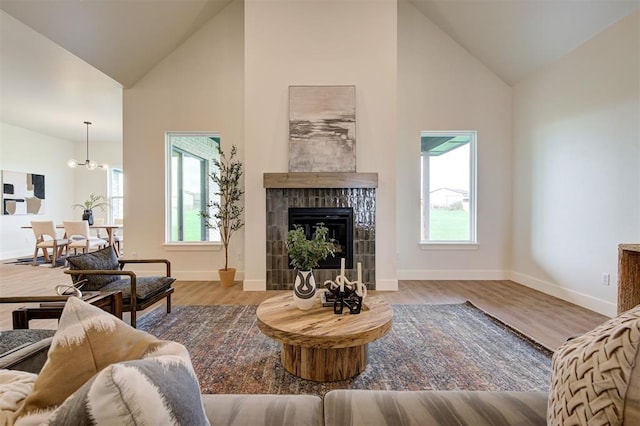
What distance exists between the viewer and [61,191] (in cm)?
793

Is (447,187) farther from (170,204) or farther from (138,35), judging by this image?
(138,35)

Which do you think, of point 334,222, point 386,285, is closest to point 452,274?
point 386,285

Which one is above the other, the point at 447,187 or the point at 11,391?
the point at 447,187

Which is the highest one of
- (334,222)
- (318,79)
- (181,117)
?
(318,79)

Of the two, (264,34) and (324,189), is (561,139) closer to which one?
(324,189)

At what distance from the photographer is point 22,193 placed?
6.96 meters

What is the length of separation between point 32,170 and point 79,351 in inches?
369

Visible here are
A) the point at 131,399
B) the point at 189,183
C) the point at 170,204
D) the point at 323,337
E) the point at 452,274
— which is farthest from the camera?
the point at 189,183

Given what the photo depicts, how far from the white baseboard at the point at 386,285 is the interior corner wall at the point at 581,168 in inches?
79.0

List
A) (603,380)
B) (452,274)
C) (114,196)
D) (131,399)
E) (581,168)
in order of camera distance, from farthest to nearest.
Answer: (114,196)
(452,274)
(581,168)
(603,380)
(131,399)

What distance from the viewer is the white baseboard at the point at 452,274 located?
182 inches

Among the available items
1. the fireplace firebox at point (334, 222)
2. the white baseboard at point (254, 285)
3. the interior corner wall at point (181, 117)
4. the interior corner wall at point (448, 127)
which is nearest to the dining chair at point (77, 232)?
the interior corner wall at point (181, 117)

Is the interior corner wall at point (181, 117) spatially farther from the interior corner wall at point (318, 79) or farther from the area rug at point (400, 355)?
the area rug at point (400, 355)

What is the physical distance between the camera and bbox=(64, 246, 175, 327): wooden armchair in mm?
2457
